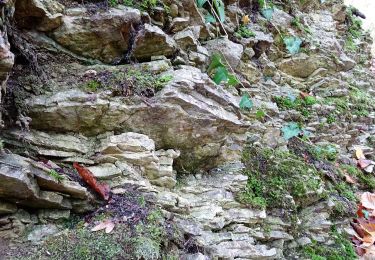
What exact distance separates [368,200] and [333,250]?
1.52 m

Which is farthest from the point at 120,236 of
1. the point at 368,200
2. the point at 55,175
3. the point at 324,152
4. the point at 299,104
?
the point at 299,104

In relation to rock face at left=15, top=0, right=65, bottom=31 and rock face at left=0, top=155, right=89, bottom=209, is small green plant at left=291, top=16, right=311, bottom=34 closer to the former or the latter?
rock face at left=15, top=0, right=65, bottom=31

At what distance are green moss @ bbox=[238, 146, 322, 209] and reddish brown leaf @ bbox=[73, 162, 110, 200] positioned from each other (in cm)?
163

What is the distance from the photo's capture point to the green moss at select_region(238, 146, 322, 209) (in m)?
4.12

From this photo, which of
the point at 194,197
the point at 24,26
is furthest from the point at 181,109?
the point at 24,26

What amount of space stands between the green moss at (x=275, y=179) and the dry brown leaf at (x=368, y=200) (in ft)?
3.72

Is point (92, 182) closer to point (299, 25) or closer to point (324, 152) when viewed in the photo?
point (324, 152)

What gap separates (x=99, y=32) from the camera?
3.88 meters

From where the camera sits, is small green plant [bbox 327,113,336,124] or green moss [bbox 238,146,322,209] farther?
small green plant [bbox 327,113,336,124]

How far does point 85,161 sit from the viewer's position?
3.19m

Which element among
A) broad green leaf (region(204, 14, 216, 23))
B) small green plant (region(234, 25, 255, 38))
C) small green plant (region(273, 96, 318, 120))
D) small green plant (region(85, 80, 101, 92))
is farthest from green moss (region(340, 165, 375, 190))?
small green plant (region(85, 80, 101, 92))

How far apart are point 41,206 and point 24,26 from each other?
203 centimetres

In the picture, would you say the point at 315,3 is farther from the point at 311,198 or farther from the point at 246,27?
the point at 311,198

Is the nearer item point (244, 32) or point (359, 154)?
point (244, 32)
